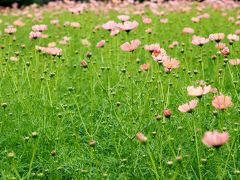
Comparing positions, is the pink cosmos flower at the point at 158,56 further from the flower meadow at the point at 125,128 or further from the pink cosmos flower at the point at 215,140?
the pink cosmos flower at the point at 215,140

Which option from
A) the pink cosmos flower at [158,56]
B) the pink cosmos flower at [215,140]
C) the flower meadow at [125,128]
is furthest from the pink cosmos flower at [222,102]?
the pink cosmos flower at [158,56]

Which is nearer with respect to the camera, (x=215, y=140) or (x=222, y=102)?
(x=215, y=140)

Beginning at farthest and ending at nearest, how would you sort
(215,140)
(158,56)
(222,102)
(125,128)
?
(125,128)
(158,56)
(222,102)
(215,140)

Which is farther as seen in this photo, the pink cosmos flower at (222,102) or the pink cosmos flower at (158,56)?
the pink cosmos flower at (158,56)

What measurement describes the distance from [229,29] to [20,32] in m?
2.32

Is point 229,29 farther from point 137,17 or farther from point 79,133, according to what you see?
point 79,133

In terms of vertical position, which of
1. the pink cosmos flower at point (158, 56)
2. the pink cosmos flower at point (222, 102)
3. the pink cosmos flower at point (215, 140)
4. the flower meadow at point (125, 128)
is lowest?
the flower meadow at point (125, 128)

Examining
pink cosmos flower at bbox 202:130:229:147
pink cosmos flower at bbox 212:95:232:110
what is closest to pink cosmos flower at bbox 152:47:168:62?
pink cosmos flower at bbox 212:95:232:110

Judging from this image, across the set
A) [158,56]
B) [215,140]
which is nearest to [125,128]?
[158,56]

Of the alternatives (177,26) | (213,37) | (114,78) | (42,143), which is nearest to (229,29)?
(177,26)

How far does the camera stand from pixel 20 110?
2580mm

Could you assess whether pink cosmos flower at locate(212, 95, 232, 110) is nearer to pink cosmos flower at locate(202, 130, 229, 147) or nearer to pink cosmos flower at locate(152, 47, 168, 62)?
pink cosmos flower at locate(202, 130, 229, 147)

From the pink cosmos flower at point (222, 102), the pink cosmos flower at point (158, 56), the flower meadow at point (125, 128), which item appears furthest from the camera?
the pink cosmos flower at point (158, 56)

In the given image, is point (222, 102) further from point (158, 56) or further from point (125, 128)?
point (125, 128)
